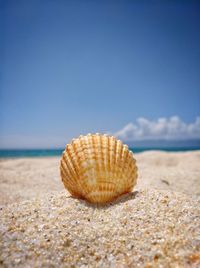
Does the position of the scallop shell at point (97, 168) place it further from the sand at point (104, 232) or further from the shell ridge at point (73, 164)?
the sand at point (104, 232)

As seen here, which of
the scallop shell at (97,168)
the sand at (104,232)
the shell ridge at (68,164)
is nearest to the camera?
the sand at (104,232)

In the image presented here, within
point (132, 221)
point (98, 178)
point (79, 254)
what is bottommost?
point (79, 254)

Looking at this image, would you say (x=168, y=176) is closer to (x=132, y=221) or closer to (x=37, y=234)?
(x=132, y=221)

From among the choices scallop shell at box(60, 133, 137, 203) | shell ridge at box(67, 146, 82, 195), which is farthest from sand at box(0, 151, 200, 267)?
shell ridge at box(67, 146, 82, 195)

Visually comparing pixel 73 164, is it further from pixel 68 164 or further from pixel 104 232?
pixel 104 232

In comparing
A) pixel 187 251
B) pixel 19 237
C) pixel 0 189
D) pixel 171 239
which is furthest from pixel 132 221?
pixel 0 189

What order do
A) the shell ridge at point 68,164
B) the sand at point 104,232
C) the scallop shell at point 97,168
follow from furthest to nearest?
the shell ridge at point 68,164, the scallop shell at point 97,168, the sand at point 104,232

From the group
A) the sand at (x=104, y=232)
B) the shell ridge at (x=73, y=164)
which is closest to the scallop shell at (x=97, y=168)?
the shell ridge at (x=73, y=164)

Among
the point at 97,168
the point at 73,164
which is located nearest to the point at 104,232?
the point at 97,168
